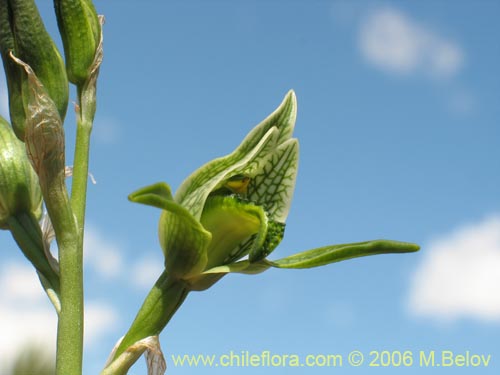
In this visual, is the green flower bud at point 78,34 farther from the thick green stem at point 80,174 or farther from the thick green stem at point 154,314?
the thick green stem at point 154,314

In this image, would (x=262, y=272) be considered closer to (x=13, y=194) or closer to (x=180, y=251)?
(x=180, y=251)

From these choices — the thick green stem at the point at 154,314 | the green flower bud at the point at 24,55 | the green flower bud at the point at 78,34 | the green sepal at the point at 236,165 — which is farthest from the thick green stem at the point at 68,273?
the green flower bud at the point at 78,34

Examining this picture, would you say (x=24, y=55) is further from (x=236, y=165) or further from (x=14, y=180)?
(x=236, y=165)

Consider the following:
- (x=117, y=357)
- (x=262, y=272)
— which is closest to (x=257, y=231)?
(x=262, y=272)

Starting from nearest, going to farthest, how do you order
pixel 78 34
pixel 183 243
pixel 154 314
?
pixel 183 243 → pixel 154 314 → pixel 78 34

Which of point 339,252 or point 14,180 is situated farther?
point 14,180

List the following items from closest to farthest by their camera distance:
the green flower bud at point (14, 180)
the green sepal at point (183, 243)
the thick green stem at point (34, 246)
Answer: the green sepal at point (183, 243) < the thick green stem at point (34, 246) < the green flower bud at point (14, 180)

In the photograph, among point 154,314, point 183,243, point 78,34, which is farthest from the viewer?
point 78,34

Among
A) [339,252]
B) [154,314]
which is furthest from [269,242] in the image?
[154,314]
